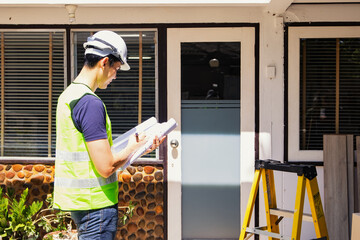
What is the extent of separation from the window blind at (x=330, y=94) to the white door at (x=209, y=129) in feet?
1.59

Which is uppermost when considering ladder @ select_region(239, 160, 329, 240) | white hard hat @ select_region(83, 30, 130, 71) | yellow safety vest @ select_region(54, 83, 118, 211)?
white hard hat @ select_region(83, 30, 130, 71)

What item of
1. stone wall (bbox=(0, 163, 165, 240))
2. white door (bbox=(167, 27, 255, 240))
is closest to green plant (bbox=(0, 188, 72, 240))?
stone wall (bbox=(0, 163, 165, 240))

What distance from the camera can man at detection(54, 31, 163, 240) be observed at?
213 centimetres

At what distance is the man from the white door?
246 centimetres

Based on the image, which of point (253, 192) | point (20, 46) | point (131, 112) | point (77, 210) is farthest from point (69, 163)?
point (20, 46)

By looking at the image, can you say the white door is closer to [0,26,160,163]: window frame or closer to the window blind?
[0,26,160,163]: window frame

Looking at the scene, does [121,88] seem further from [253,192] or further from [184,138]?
[253,192]

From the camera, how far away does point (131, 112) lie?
15.8 feet

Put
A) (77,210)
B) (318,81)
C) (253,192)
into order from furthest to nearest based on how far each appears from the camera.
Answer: (318,81)
(253,192)
(77,210)

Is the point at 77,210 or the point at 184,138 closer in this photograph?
the point at 77,210

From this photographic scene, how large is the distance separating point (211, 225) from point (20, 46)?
2.45m

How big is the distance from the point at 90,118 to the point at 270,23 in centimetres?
296

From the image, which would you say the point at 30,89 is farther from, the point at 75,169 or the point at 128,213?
the point at 75,169

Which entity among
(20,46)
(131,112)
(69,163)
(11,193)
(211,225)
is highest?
(20,46)
